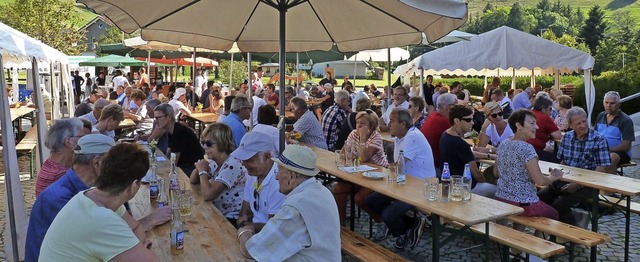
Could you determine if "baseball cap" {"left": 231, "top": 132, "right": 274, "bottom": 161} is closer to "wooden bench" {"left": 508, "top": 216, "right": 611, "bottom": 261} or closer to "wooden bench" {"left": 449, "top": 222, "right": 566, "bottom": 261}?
"wooden bench" {"left": 449, "top": 222, "right": 566, "bottom": 261}

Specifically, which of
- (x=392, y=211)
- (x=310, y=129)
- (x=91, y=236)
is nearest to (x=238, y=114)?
(x=310, y=129)

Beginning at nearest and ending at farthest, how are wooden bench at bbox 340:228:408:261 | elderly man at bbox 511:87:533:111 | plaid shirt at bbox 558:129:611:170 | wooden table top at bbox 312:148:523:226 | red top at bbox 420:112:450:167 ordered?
wooden table top at bbox 312:148:523:226 < wooden bench at bbox 340:228:408:261 < plaid shirt at bbox 558:129:611:170 < red top at bbox 420:112:450:167 < elderly man at bbox 511:87:533:111

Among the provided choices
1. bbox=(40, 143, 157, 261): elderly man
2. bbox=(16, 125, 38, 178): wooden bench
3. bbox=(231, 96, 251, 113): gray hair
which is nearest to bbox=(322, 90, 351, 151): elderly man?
bbox=(231, 96, 251, 113): gray hair

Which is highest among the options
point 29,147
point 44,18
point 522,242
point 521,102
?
point 44,18

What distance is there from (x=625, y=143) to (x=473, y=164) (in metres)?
2.77

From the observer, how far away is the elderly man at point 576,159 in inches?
198

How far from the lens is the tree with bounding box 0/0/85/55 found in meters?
28.4

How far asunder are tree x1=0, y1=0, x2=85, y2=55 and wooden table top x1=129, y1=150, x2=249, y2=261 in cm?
2912

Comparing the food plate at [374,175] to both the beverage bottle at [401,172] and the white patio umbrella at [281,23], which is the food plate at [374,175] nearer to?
the beverage bottle at [401,172]

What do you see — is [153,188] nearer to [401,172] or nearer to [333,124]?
[401,172]

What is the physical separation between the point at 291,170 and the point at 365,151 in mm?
2827

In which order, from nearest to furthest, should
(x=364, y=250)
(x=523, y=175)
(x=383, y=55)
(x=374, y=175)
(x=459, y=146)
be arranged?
(x=364, y=250)
(x=523, y=175)
(x=374, y=175)
(x=459, y=146)
(x=383, y=55)

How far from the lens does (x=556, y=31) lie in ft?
347

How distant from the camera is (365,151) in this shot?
5340mm
